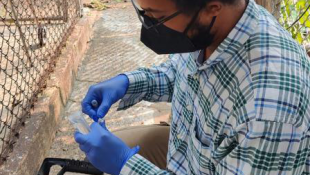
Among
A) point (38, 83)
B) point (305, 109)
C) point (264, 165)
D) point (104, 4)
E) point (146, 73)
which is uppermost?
point (305, 109)

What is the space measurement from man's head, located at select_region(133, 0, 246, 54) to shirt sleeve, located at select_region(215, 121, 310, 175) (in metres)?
0.33

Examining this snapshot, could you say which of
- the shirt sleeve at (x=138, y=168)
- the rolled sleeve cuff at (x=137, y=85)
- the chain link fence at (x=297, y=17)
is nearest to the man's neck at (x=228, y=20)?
the shirt sleeve at (x=138, y=168)

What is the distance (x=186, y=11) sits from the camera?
3.77 feet

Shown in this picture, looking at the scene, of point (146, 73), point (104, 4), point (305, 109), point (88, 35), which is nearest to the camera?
point (305, 109)

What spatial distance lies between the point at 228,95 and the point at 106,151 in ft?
1.75

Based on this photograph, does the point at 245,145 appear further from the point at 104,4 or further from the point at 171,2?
the point at 104,4

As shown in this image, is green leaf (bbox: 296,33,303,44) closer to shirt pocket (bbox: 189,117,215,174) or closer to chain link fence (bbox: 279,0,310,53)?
chain link fence (bbox: 279,0,310,53)

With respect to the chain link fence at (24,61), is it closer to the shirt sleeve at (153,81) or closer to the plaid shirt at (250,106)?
the shirt sleeve at (153,81)

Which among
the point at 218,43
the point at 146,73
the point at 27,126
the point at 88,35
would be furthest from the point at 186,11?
the point at 88,35

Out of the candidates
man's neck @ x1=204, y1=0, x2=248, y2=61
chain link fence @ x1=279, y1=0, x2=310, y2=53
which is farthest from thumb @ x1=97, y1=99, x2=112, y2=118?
chain link fence @ x1=279, y1=0, x2=310, y2=53

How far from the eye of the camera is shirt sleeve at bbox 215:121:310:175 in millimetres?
996

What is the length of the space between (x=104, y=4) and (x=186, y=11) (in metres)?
5.21

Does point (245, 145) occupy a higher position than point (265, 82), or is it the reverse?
point (265, 82)

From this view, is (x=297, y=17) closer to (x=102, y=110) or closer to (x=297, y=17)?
(x=297, y=17)
